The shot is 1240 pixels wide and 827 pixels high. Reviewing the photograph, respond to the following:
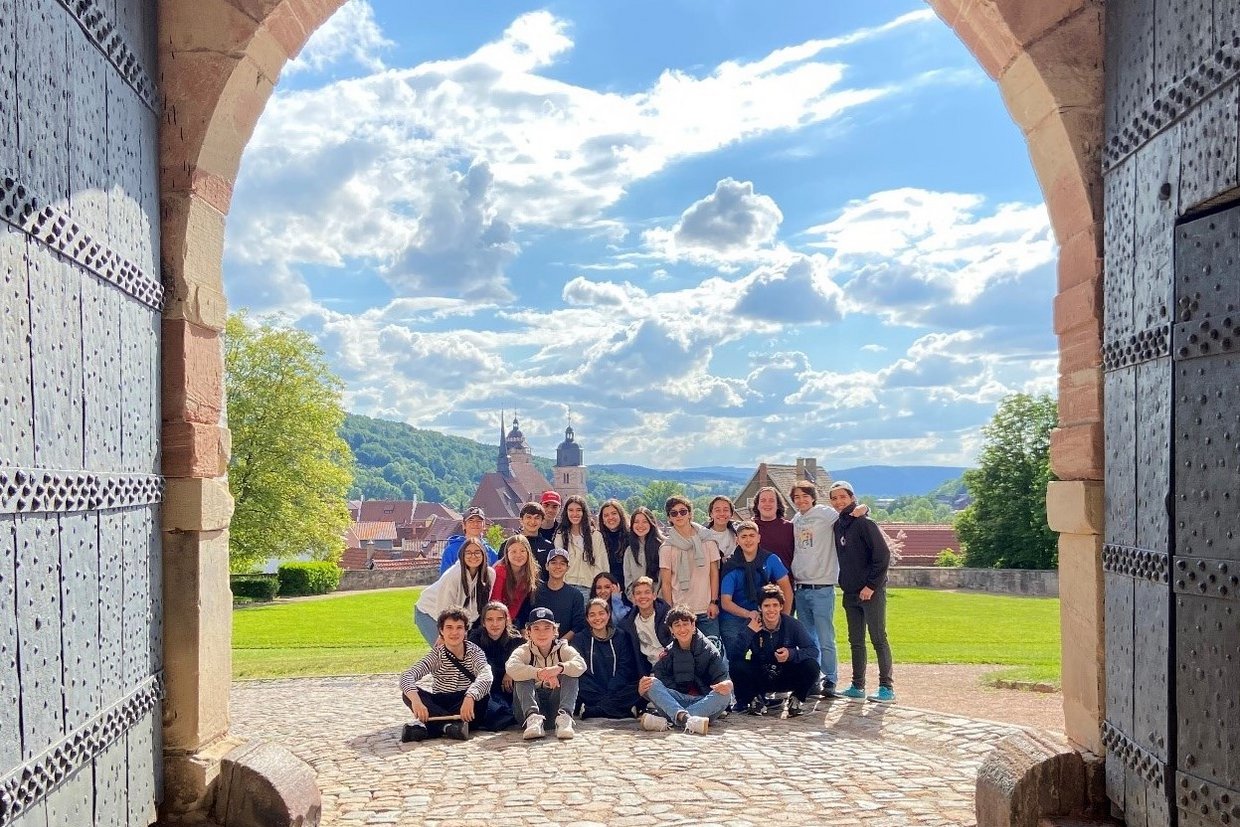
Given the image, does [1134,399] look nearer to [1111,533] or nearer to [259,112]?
[1111,533]

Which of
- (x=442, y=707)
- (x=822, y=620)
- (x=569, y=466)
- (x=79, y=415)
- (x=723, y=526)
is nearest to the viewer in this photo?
(x=79, y=415)

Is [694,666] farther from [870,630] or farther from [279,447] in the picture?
[279,447]

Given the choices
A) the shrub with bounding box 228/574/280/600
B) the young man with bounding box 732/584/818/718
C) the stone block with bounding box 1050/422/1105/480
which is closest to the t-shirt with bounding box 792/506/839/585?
the young man with bounding box 732/584/818/718

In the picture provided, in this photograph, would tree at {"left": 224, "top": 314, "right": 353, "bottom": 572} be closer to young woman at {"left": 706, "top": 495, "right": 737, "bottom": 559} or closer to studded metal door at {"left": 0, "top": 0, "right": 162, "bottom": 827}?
young woman at {"left": 706, "top": 495, "right": 737, "bottom": 559}

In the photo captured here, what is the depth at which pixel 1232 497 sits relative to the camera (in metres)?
3.23

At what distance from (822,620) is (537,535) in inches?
89.6

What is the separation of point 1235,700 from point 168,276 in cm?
413

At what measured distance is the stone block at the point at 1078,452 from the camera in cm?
430

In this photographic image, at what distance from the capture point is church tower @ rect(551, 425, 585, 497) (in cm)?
11419

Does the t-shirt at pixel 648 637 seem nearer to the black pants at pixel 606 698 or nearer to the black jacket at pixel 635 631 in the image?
the black jacket at pixel 635 631

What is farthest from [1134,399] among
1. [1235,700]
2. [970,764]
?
[970,764]

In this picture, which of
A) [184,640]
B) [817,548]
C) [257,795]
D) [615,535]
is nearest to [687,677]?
[615,535]

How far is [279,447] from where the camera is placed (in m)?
30.2

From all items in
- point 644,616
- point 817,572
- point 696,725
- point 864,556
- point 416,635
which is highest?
point 864,556
